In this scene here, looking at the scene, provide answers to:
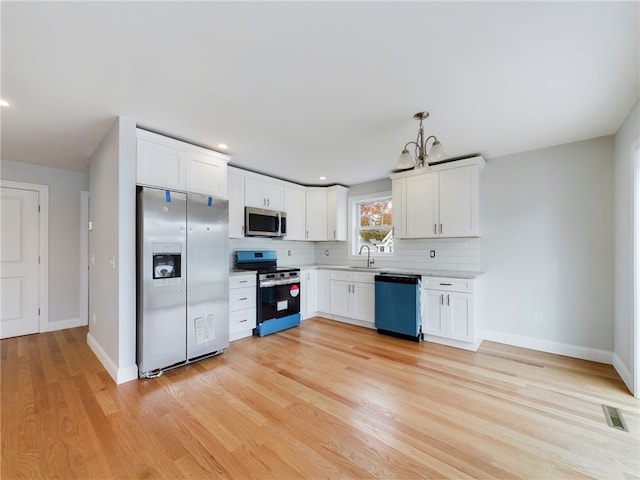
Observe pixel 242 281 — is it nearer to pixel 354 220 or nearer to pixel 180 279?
pixel 180 279

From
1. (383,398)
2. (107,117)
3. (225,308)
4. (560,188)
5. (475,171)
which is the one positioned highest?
(107,117)

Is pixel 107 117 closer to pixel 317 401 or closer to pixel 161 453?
pixel 161 453

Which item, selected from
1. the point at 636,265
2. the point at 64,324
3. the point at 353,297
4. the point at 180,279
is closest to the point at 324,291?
the point at 353,297

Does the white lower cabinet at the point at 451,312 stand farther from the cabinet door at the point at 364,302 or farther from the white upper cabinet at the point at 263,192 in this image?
the white upper cabinet at the point at 263,192

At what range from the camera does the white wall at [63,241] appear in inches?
165

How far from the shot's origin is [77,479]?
59.5 inches

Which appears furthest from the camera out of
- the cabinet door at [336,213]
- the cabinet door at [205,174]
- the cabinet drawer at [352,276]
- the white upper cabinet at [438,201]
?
the cabinet door at [336,213]

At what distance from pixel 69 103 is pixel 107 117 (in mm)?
284

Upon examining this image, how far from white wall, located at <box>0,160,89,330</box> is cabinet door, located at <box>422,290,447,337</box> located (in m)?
5.36

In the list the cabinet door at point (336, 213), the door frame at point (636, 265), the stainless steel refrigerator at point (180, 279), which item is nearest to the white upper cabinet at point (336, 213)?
the cabinet door at point (336, 213)

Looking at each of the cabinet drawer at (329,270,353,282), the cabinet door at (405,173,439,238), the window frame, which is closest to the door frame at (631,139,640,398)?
the cabinet door at (405,173,439,238)

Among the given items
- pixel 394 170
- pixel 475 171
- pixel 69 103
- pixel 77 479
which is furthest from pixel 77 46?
pixel 475 171

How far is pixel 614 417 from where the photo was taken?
2.07 meters

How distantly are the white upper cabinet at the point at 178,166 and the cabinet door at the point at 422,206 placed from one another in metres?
2.72
